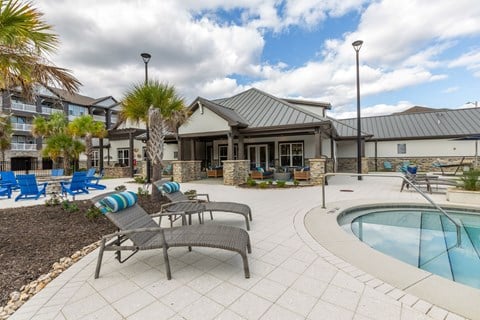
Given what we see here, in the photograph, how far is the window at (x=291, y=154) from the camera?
1633 centimetres

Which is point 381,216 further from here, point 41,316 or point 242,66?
point 242,66

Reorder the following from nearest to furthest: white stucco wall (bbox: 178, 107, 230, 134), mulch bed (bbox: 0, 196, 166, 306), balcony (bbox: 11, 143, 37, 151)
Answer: mulch bed (bbox: 0, 196, 166, 306), white stucco wall (bbox: 178, 107, 230, 134), balcony (bbox: 11, 143, 37, 151)

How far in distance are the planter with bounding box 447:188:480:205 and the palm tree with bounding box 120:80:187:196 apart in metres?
9.82

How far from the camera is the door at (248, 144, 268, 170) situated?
677 inches

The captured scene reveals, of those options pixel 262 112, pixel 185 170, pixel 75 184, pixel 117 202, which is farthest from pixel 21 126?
pixel 117 202

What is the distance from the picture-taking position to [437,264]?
361 centimetres

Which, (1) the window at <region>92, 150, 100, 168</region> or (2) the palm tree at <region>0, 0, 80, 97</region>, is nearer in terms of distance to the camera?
(2) the palm tree at <region>0, 0, 80, 97</region>

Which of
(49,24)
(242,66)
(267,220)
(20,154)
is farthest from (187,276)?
(20,154)

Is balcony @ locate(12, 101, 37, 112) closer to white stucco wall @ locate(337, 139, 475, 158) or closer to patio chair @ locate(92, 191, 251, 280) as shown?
patio chair @ locate(92, 191, 251, 280)

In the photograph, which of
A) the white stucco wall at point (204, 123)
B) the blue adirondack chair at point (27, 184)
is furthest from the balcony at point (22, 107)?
A: the blue adirondack chair at point (27, 184)

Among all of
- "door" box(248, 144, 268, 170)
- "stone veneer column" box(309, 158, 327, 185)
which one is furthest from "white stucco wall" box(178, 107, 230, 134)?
"stone veneer column" box(309, 158, 327, 185)

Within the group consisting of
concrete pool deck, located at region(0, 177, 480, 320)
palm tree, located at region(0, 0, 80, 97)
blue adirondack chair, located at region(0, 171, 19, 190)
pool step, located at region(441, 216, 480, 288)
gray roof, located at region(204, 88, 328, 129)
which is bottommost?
pool step, located at region(441, 216, 480, 288)

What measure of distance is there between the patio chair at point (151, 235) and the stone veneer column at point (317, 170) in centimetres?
939

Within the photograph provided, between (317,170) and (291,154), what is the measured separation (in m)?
4.79
